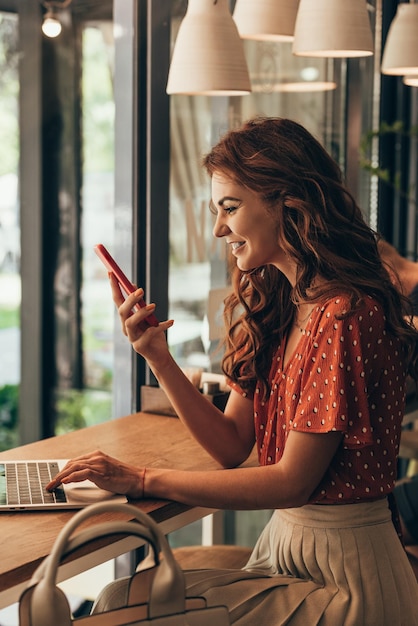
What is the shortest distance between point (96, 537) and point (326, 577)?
708 millimetres

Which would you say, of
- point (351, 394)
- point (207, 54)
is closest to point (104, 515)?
point (351, 394)

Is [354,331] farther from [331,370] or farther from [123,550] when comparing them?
[123,550]

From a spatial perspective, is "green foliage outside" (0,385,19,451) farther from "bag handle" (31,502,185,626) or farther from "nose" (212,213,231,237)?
"bag handle" (31,502,185,626)

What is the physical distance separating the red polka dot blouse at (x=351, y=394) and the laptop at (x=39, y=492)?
0.38 m

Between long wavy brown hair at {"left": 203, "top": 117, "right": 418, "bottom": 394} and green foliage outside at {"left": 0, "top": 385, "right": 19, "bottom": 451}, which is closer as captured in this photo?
long wavy brown hair at {"left": 203, "top": 117, "right": 418, "bottom": 394}

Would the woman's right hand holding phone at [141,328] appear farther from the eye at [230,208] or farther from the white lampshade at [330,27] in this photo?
the white lampshade at [330,27]

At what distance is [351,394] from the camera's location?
1591mm

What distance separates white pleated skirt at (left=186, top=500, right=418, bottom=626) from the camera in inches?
60.1

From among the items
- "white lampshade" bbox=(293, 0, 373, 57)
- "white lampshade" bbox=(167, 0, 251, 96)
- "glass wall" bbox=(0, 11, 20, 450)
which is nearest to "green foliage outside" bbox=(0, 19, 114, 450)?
"glass wall" bbox=(0, 11, 20, 450)

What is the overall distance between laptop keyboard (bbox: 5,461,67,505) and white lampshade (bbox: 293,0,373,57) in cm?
123

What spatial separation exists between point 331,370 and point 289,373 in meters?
0.15

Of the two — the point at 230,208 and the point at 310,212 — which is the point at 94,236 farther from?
the point at 310,212

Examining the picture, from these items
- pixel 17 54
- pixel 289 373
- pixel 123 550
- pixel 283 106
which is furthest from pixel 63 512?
pixel 17 54

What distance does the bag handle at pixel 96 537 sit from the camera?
102 centimetres
